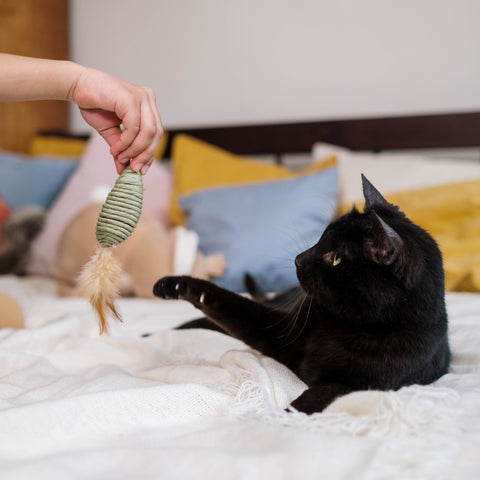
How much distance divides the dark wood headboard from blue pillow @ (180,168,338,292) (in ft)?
1.27

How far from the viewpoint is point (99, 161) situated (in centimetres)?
217

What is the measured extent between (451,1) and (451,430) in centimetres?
195

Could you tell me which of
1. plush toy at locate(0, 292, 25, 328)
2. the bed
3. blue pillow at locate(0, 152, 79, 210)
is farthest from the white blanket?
blue pillow at locate(0, 152, 79, 210)

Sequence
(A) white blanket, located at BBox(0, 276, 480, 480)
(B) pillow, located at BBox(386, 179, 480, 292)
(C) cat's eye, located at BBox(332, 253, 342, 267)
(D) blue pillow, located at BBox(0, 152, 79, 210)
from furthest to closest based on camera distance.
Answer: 1. (D) blue pillow, located at BBox(0, 152, 79, 210)
2. (B) pillow, located at BBox(386, 179, 480, 292)
3. (C) cat's eye, located at BBox(332, 253, 342, 267)
4. (A) white blanket, located at BBox(0, 276, 480, 480)

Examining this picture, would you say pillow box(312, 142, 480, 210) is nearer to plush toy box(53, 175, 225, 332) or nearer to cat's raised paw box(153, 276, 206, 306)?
plush toy box(53, 175, 225, 332)

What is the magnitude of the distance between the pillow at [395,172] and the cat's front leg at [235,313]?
101 centimetres

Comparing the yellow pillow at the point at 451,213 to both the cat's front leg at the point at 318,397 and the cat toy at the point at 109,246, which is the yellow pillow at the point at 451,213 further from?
the cat toy at the point at 109,246

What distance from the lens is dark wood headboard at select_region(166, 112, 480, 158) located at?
76.7 inches

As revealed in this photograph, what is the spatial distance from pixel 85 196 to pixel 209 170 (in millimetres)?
509

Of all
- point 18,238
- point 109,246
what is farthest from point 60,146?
point 109,246

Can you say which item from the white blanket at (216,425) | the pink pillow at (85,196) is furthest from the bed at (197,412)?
the pink pillow at (85,196)

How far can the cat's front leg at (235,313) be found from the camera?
82 centimetres

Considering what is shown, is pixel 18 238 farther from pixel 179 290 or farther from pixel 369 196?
pixel 369 196

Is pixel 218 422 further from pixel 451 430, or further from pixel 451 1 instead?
pixel 451 1
